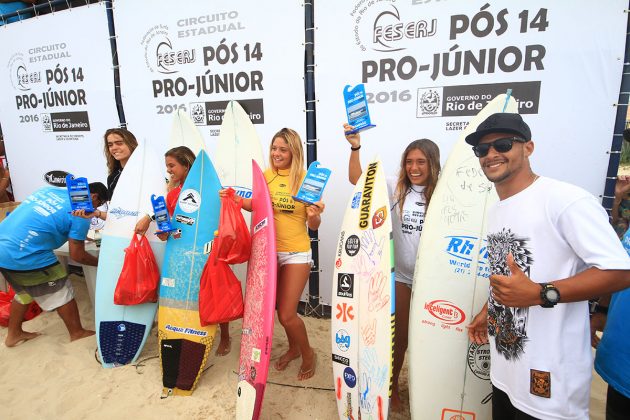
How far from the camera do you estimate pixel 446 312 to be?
1.85m

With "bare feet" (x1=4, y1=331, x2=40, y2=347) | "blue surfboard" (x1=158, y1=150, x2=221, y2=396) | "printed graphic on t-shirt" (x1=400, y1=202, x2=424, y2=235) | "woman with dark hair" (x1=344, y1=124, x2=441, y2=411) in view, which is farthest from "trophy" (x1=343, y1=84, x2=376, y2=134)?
"bare feet" (x1=4, y1=331, x2=40, y2=347)

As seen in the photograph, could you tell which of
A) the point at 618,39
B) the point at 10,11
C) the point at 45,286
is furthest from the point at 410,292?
the point at 10,11

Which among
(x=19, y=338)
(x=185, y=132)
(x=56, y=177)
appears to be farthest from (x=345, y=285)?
(x=56, y=177)

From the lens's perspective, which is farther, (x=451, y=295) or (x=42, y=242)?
(x=42, y=242)

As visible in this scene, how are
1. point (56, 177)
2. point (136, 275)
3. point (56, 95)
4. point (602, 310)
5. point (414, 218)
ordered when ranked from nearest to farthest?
1. point (602, 310)
2. point (414, 218)
3. point (136, 275)
4. point (56, 95)
5. point (56, 177)

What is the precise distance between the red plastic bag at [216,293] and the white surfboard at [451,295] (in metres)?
1.16

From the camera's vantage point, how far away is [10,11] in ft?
13.4

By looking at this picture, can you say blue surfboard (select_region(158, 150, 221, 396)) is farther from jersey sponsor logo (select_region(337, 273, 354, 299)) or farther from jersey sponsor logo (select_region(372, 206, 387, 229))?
jersey sponsor logo (select_region(372, 206, 387, 229))

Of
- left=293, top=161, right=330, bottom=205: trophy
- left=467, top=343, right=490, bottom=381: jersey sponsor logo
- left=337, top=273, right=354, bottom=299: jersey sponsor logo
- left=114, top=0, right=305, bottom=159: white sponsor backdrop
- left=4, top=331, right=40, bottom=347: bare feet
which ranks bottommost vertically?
left=4, top=331, right=40, bottom=347: bare feet

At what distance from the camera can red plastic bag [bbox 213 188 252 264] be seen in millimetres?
1992

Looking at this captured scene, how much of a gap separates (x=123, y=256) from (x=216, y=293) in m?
1.07

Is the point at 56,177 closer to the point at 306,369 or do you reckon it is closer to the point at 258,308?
the point at 258,308

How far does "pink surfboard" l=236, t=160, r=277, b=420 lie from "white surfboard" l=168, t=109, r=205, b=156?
1274mm

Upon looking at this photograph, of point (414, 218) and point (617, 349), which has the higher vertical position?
→ point (414, 218)
